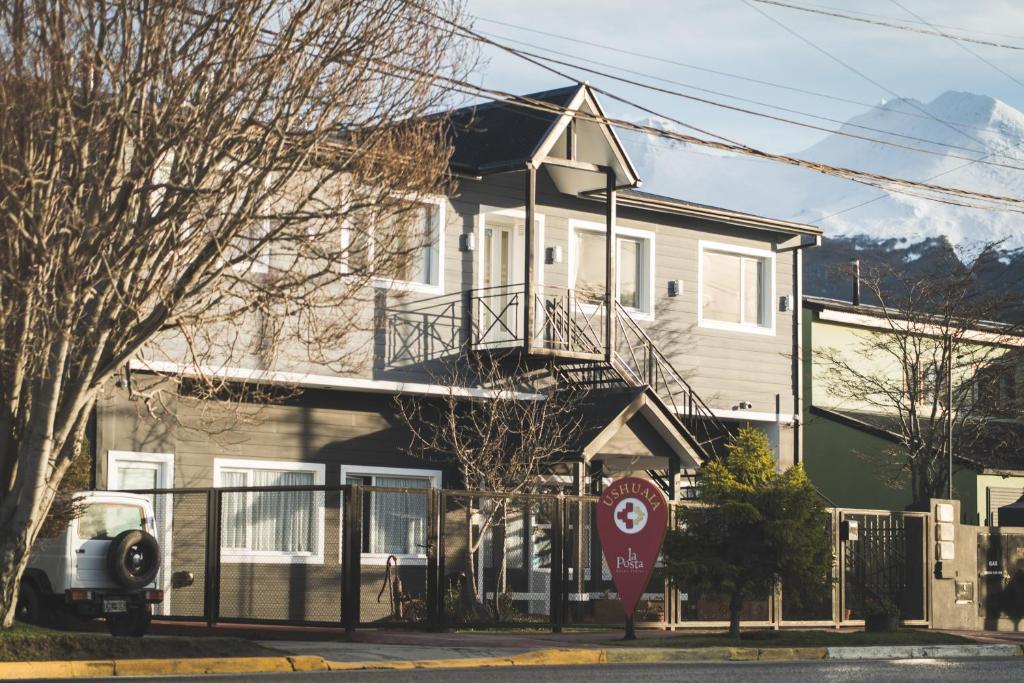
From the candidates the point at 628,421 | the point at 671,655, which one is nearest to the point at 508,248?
the point at 628,421

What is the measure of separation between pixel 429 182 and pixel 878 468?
21667 millimetres

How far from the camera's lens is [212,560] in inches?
784

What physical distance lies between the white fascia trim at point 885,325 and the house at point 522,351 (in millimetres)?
6360

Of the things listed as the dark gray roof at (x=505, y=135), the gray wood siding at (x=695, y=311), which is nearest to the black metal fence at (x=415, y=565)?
the gray wood siding at (x=695, y=311)

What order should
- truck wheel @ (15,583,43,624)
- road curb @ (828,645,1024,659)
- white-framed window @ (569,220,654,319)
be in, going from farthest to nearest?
white-framed window @ (569,220,654,319) < road curb @ (828,645,1024,659) < truck wheel @ (15,583,43,624)

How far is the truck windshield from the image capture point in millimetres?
17609

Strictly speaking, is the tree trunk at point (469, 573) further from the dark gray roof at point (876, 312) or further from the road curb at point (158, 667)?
the dark gray roof at point (876, 312)

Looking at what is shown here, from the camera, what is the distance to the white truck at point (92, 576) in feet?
56.5

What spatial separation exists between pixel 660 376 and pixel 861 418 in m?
11.6

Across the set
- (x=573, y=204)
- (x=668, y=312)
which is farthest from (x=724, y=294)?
(x=573, y=204)

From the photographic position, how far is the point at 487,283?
25766 millimetres

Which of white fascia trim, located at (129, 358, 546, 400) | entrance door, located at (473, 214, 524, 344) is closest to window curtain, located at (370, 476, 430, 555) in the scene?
white fascia trim, located at (129, 358, 546, 400)

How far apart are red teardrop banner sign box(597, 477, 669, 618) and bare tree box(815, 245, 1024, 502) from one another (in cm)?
1129

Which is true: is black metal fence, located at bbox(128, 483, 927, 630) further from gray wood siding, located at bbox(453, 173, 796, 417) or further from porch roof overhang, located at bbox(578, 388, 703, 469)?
gray wood siding, located at bbox(453, 173, 796, 417)
